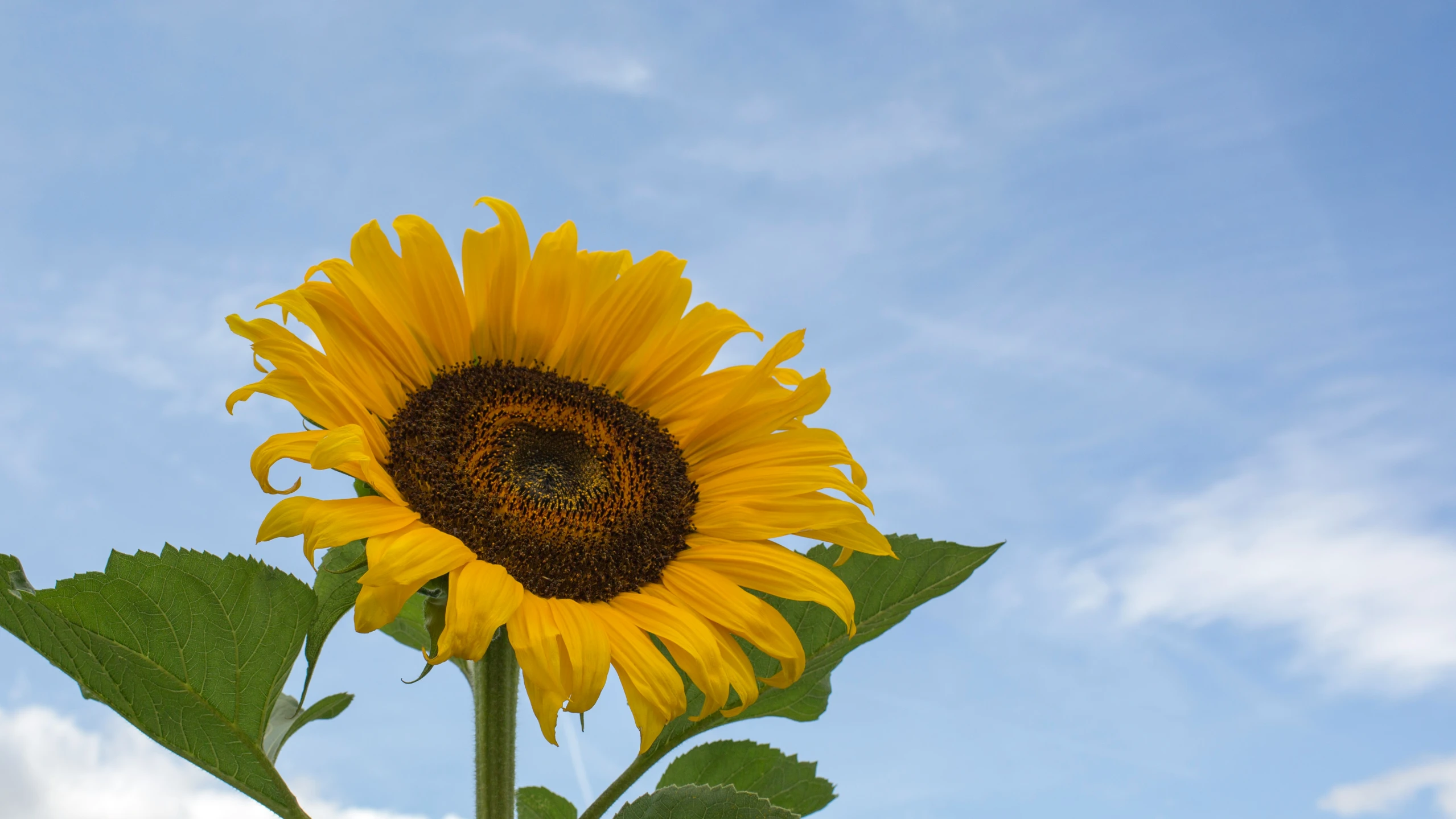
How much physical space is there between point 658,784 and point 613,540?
1043 millimetres

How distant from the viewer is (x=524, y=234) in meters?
3.44

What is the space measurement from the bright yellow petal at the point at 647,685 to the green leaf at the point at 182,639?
0.76 meters

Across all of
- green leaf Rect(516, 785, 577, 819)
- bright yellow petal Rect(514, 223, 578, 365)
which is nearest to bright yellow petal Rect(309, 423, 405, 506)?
bright yellow petal Rect(514, 223, 578, 365)

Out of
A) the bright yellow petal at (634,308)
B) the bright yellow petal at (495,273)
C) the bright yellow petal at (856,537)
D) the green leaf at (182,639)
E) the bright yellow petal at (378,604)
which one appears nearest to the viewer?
the bright yellow petal at (378,604)

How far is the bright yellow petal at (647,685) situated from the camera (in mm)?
2678

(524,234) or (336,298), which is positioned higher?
(524,234)

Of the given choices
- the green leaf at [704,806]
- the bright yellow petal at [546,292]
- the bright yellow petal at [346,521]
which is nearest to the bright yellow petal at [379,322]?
the bright yellow petal at [546,292]

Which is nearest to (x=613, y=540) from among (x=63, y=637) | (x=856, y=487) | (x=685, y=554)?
(x=685, y=554)

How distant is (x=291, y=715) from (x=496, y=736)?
0.64 metres

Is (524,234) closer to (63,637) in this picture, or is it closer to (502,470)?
(502,470)

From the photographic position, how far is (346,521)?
2.54 m

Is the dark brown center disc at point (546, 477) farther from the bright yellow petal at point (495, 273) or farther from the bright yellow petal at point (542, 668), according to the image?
the bright yellow petal at point (542, 668)

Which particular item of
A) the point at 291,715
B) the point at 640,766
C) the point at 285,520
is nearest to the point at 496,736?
the point at 640,766

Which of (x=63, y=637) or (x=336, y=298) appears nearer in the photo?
(x=63, y=637)
